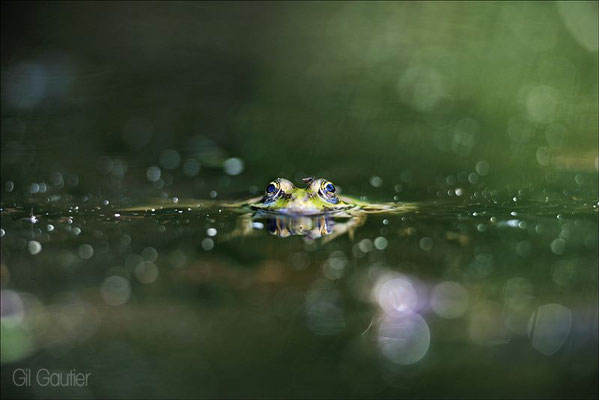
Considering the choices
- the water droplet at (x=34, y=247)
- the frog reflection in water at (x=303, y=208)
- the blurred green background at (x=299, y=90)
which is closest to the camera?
the water droplet at (x=34, y=247)

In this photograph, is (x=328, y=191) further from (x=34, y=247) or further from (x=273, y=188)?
(x=34, y=247)

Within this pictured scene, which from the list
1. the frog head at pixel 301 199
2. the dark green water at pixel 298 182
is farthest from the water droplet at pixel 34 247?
the frog head at pixel 301 199

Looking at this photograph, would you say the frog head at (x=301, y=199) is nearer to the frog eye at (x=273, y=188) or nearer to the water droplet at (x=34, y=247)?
the frog eye at (x=273, y=188)

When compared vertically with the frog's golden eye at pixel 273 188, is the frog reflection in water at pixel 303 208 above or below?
below

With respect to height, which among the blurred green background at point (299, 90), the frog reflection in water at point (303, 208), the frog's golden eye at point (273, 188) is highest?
the blurred green background at point (299, 90)

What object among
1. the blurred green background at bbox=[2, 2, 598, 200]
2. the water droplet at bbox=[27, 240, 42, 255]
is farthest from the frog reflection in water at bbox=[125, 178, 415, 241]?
the water droplet at bbox=[27, 240, 42, 255]

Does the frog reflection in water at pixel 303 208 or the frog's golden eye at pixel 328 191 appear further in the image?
the frog's golden eye at pixel 328 191

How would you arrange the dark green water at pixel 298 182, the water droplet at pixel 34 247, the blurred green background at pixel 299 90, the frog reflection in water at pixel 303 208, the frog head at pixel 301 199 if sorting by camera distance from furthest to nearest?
the blurred green background at pixel 299 90 < the frog head at pixel 301 199 < the frog reflection in water at pixel 303 208 < the water droplet at pixel 34 247 < the dark green water at pixel 298 182

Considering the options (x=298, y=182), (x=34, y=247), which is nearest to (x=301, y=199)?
(x=298, y=182)

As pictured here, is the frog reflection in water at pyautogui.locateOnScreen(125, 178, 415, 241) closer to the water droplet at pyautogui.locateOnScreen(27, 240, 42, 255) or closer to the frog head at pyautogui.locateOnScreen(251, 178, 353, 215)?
the frog head at pyautogui.locateOnScreen(251, 178, 353, 215)
